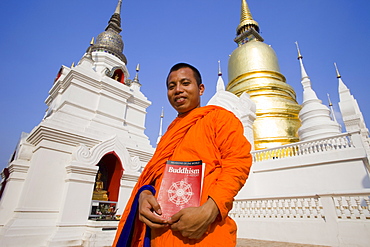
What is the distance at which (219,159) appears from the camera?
4.08 ft

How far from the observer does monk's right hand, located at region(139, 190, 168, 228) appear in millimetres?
1038

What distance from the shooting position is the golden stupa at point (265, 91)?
10688 millimetres

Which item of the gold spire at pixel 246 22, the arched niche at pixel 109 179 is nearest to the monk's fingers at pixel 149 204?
the arched niche at pixel 109 179

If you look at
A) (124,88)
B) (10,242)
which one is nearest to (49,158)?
(10,242)

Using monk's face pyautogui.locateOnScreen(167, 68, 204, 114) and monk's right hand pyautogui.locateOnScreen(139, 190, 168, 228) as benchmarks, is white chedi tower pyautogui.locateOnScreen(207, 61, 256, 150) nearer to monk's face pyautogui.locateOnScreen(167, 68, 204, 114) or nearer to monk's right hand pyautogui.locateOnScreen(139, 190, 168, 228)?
monk's face pyautogui.locateOnScreen(167, 68, 204, 114)

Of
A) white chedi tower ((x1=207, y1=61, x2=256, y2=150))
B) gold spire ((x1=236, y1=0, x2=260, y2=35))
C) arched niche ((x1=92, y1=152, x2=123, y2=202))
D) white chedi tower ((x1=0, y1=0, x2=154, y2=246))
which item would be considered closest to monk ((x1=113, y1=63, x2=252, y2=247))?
white chedi tower ((x1=0, y1=0, x2=154, y2=246))

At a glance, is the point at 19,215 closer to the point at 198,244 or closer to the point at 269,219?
the point at 198,244

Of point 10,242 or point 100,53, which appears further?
point 100,53

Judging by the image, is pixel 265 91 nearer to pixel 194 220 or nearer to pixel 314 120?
pixel 314 120

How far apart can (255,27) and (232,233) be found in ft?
71.1

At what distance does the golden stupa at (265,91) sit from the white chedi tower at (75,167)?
6358 millimetres

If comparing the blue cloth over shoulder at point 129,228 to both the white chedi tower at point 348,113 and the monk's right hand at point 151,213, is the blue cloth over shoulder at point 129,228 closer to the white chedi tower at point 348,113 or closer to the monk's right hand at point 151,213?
the monk's right hand at point 151,213

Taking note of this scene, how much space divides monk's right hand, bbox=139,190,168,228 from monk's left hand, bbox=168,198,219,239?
0.07 m

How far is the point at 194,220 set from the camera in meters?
0.95
